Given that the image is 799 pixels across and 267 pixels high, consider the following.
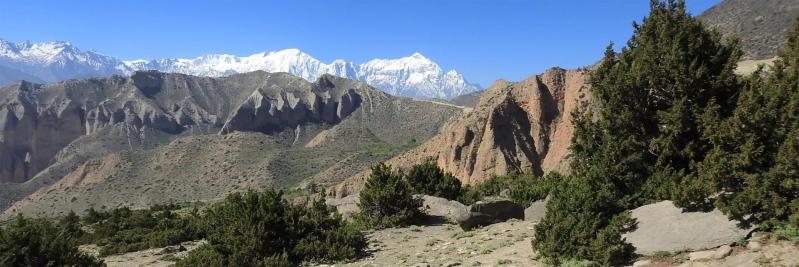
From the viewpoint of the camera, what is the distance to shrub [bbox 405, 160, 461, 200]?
3216cm

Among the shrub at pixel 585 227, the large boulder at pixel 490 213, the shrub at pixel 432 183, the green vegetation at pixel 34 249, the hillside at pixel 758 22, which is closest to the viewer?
the shrub at pixel 585 227

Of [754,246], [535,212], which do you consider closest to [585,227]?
[754,246]

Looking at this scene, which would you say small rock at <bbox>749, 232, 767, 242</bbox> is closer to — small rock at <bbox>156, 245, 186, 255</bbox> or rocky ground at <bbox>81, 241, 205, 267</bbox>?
rocky ground at <bbox>81, 241, 205, 267</bbox>

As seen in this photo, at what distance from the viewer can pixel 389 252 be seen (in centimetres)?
1911

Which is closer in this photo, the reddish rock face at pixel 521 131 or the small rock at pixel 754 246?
the small rock at pixel 754 246

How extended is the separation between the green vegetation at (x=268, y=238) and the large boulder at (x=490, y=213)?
4.68 meters

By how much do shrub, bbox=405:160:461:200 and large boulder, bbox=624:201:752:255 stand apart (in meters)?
17.9

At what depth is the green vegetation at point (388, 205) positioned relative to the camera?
984 inches

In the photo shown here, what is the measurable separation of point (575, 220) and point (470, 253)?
12.2 ft

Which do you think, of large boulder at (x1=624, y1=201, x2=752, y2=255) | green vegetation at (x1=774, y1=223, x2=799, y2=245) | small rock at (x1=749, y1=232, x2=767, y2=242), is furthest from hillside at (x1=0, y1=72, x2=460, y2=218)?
green vegetation at (x1=774, y1=223, x2=799, y2=245)

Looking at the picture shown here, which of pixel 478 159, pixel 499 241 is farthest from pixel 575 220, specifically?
pixel 478 159

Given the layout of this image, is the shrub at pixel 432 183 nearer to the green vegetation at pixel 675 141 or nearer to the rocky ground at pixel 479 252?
the rocky ground at pixel 479 252

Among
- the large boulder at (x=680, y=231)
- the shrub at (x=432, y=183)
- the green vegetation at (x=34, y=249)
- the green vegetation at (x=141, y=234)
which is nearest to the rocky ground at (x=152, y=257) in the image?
the green vegetation at (x=141, y=234)

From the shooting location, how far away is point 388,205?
25.6 m
